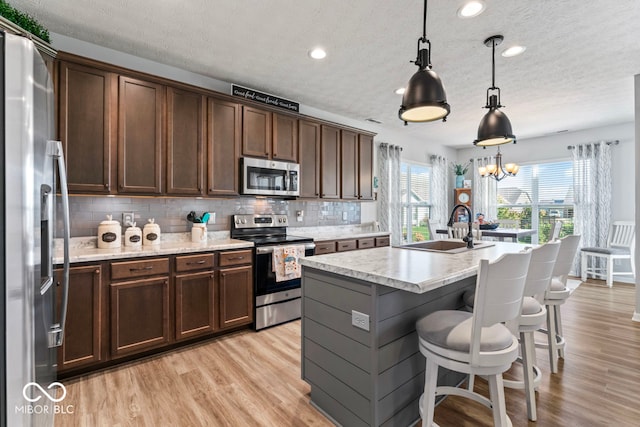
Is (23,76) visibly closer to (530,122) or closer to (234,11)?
(234,11)

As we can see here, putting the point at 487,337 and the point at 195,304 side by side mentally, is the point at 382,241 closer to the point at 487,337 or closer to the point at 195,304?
the point at 195,304

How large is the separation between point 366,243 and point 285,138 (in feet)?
6.42

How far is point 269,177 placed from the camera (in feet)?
12.1

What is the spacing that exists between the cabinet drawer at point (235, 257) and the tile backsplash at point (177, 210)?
0.66m

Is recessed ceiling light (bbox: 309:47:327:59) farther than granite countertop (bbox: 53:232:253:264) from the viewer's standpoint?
Yes

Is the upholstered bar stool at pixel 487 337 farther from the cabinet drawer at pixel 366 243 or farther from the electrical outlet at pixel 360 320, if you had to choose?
the cabinet drawer at pixel 366 243

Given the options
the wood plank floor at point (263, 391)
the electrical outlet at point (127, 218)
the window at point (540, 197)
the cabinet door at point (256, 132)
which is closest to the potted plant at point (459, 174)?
the window at point (540, 197)

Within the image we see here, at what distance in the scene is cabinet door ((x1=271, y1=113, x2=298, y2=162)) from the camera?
149 inches

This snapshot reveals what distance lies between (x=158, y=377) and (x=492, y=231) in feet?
15.6

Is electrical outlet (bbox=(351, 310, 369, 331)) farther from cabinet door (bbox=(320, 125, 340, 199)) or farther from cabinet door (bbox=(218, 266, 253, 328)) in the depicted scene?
cabinet door (bbox=(320, 125, 340, 199))

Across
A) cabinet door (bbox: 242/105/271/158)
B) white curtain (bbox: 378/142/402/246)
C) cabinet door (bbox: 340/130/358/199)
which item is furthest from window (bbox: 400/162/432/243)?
cabinet door (bbox: 242/105/271/158)

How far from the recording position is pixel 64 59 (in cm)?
242

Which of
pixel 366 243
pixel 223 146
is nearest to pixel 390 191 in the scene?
pixel 366 243

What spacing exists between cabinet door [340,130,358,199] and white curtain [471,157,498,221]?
12.5 ft
